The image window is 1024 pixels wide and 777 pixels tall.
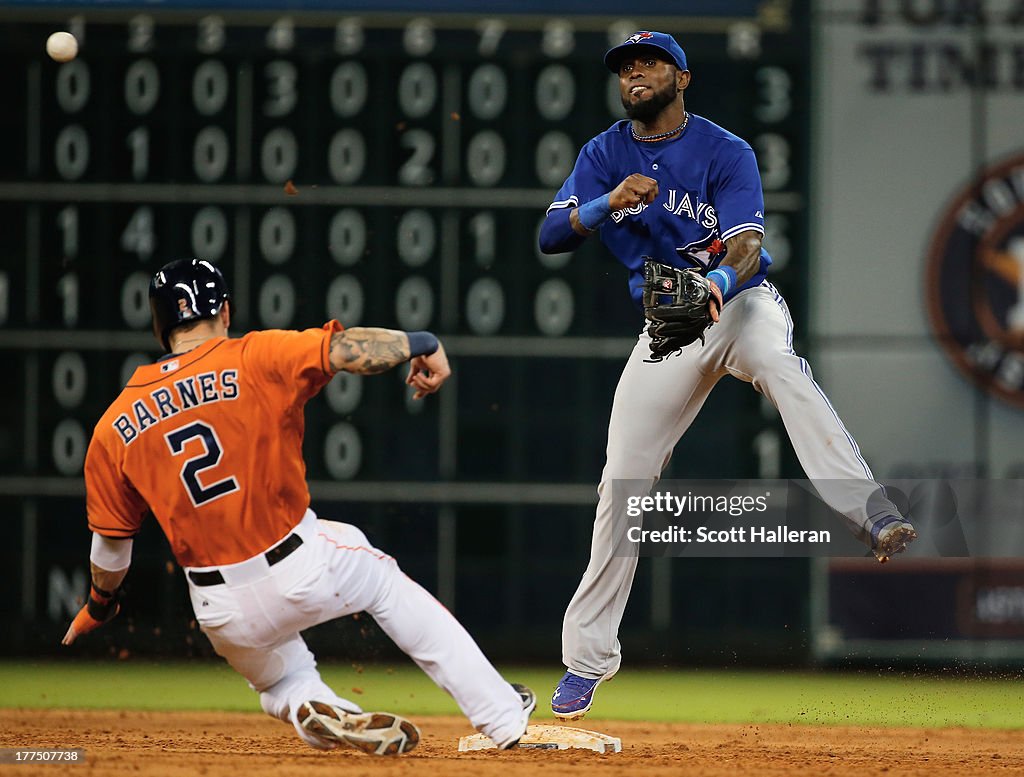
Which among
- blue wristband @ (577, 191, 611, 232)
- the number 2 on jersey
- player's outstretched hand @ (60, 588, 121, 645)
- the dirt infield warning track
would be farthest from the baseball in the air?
the number 2 on jersey

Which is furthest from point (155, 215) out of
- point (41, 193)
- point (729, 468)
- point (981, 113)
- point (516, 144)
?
point (981, 113)

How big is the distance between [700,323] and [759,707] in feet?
10.00

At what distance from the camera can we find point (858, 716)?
6711 millimetres

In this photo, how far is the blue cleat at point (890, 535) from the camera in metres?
4.33

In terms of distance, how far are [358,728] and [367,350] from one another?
3.37 feet

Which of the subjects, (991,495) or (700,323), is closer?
(700,323)

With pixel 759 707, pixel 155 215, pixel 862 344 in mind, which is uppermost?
pixel 155 215

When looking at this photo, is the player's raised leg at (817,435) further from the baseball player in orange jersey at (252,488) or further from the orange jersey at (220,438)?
the orange jersey at (220,438)

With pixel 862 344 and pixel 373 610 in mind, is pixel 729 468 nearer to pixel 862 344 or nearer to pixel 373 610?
pixel 862 344

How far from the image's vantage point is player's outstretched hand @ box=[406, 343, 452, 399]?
4.01 meters

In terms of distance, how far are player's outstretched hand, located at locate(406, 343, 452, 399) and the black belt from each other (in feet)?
1.60

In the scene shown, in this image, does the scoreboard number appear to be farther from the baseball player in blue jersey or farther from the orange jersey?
the orange jersey

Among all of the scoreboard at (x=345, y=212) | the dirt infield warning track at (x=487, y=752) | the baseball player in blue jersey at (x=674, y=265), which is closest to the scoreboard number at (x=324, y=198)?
the scoreboard at (x=345, y=212)

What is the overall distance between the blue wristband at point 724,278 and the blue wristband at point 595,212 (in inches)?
13.8
